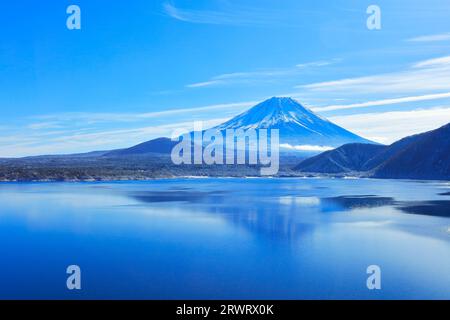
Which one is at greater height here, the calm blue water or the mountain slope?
the mountain slope

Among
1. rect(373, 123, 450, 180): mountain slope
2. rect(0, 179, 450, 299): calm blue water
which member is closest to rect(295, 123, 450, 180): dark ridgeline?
rect(373, 123, 450, 180): mountain slope

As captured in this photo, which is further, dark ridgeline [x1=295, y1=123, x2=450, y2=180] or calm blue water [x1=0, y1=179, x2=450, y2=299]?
dark ridgeline [x1=295, y1=123, x2=450, y2=180]

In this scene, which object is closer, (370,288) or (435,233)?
(370,288)

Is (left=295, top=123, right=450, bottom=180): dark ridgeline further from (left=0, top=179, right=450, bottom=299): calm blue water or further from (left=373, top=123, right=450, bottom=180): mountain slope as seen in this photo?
(left=0, top=179, right=450, bottom=299): calm blue water

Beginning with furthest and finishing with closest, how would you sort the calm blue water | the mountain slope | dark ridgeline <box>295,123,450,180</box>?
dark ridgeline <box>295,123,450,180</box>
the mountain slope
the calm blue water

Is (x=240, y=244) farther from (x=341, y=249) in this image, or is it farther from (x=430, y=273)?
(x=430, y=273)
